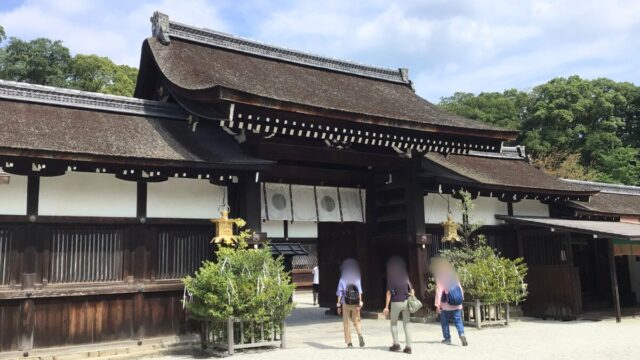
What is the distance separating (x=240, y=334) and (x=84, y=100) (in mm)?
5770

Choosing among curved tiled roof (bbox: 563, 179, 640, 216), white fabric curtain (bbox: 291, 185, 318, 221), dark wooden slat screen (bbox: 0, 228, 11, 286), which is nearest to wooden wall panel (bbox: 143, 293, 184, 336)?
dark wooden slat screen (bbox: 0, 228, 11, 286)

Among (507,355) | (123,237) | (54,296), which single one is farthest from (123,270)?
(507,355)

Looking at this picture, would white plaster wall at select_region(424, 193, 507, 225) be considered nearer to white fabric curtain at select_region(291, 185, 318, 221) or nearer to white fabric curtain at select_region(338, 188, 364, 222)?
white fabric curtain at select_region(338, 188, 364, 222)

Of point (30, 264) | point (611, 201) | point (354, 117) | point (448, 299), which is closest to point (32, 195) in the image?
point (30, 264)

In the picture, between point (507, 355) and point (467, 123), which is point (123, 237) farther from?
point (467, 123)

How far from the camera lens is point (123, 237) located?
10070mm

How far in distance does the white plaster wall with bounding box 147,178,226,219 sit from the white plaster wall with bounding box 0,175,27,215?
2116 mm

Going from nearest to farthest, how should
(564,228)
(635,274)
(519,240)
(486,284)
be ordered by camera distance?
(486,284) → (564,228) → (519,240) → (635,274)

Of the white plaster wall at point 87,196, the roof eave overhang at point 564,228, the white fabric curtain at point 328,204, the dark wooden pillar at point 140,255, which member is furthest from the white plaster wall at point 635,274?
the white plaster wall at point 87,196

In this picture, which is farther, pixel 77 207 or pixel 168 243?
pixel 168 243

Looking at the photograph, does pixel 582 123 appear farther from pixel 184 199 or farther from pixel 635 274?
pixel 184 199

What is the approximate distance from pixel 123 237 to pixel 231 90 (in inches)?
135

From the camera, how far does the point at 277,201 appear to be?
13.0 m

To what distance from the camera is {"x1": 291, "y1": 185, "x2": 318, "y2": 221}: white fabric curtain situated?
13.2 meters
